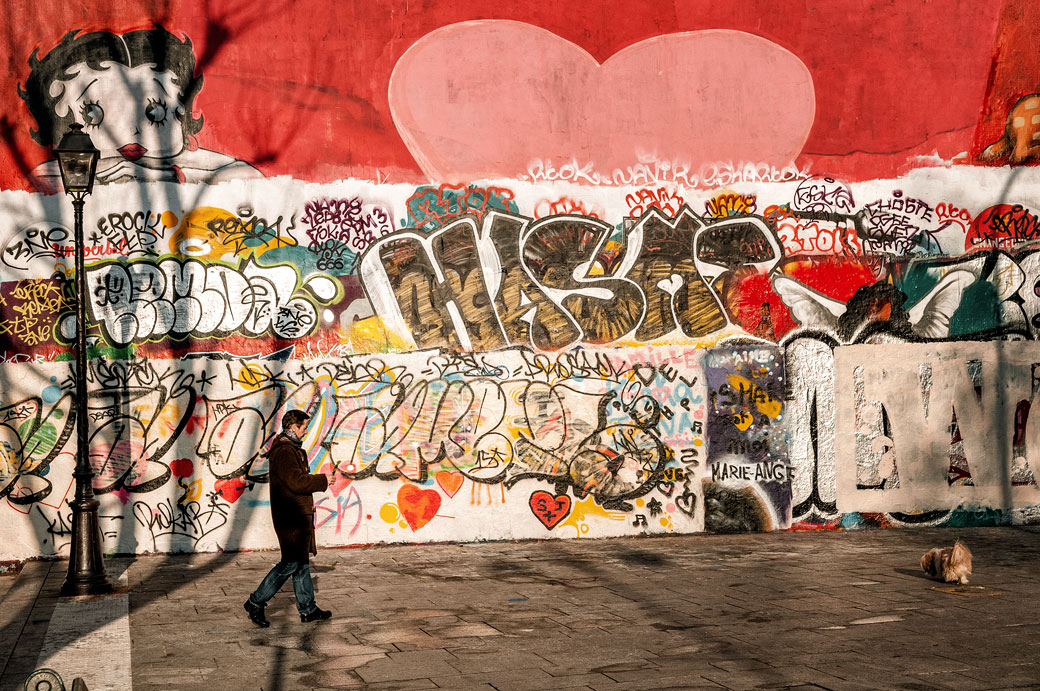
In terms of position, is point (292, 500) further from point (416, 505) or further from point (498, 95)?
point (498, 95)

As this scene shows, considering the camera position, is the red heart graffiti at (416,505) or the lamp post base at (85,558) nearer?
the lamp post base at (85,558)

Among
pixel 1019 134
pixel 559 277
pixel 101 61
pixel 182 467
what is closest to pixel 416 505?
pixel 182 467

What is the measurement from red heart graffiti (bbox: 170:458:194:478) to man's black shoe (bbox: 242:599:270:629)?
368 cm

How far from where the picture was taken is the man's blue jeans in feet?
27.1

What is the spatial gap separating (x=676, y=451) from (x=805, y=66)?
16.0 ft

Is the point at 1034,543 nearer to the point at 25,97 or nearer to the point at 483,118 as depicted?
the point at 483,118

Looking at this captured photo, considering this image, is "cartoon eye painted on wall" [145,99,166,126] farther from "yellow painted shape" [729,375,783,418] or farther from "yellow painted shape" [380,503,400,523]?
"yellow painted shape" [729,375,783,418]

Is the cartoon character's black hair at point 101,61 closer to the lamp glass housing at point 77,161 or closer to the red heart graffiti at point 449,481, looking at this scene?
the lamp glass housing at point 77,161

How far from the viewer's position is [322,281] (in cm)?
1197

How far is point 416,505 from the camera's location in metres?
12.1

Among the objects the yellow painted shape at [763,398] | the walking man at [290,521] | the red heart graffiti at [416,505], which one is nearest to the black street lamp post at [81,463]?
the walking man at [290,521]

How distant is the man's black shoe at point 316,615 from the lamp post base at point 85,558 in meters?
2.35

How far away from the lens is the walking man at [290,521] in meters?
8.26

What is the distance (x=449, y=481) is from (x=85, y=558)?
399 cm
